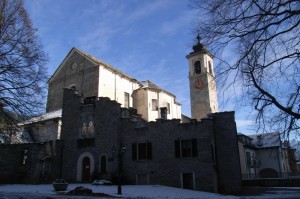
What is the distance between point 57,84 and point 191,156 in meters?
26.7

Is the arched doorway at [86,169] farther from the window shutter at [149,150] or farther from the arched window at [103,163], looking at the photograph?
the window shutter at [149,150]

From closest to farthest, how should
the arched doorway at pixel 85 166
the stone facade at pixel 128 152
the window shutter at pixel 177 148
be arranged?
the stone facade at pixel 128 152, the window shutter at pixel 177 148, the arched doorway at pixel 85 166

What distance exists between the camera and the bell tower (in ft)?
153

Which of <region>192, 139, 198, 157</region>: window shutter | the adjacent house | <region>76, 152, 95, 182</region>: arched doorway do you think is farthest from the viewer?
the adjacent house

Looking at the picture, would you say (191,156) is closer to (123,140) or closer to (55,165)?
(123,140)

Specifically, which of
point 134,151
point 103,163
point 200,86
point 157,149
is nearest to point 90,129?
point 103,163

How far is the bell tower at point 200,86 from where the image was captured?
46.8 meters

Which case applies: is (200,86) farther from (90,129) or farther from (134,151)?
(90,129)

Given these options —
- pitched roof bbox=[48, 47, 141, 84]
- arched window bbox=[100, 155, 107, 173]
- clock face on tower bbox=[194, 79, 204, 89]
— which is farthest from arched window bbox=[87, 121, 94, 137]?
clock face on tower bbox=[194, 79, 204, 89]

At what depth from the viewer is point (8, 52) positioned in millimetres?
15188

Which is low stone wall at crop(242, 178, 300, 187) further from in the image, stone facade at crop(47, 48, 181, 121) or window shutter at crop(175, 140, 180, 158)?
stone facade at crop(47, 48, 181, 121)

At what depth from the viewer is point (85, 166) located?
3169 cm

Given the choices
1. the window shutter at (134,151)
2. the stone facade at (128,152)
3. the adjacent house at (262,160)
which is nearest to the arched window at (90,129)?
the stone facade at (128,152)

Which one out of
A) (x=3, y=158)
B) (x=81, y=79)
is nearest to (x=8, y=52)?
(x=3, y=158)
